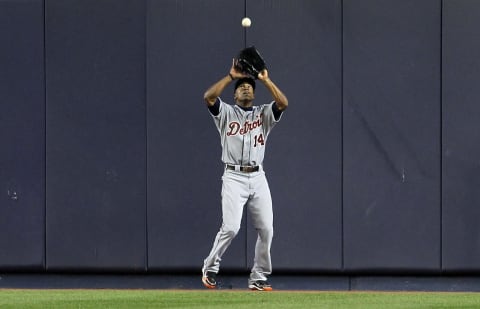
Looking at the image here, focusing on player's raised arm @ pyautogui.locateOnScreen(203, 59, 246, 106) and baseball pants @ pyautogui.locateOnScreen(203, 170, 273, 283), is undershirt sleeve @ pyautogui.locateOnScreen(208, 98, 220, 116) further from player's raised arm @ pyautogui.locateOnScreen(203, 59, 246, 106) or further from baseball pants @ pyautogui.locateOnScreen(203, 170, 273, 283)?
baseball pants @ pyautogui.locateOnScreen(203, 170, 273, 283)

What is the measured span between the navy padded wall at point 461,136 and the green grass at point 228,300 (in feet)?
4.41

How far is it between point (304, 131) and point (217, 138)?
813 millimetres

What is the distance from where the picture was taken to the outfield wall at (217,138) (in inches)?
491

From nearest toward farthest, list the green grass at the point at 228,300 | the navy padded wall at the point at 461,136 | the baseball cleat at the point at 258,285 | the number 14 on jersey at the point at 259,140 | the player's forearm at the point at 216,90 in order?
the green grass at the point at 228,300 → the player's forearm at the point at 216,90 → the number 14 on jersey at the point at 259,140 → the baseball cleat at the point at 258,285 → the navy padded wall at the point at 461,136

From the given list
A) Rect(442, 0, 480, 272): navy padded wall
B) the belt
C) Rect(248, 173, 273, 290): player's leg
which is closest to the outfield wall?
Rect(442, 0, 480, 272): navy padded wall

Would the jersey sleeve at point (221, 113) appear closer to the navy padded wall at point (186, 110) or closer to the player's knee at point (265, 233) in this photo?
the player's knee at point (265, 233)

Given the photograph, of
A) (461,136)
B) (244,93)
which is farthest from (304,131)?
(244,93)

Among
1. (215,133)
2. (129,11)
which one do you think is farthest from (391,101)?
(129,11)

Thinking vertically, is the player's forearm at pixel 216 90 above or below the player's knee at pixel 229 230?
above

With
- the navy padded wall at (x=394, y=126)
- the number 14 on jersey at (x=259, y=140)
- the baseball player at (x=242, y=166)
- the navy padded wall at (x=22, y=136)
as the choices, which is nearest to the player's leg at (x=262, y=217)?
the baseball player at (x=242, y=166)

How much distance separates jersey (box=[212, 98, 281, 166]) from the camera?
1104cm

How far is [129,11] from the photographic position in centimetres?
1259

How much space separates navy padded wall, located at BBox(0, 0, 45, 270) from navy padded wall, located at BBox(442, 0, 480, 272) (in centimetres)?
376

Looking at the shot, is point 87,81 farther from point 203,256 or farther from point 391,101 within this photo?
point 391,101
